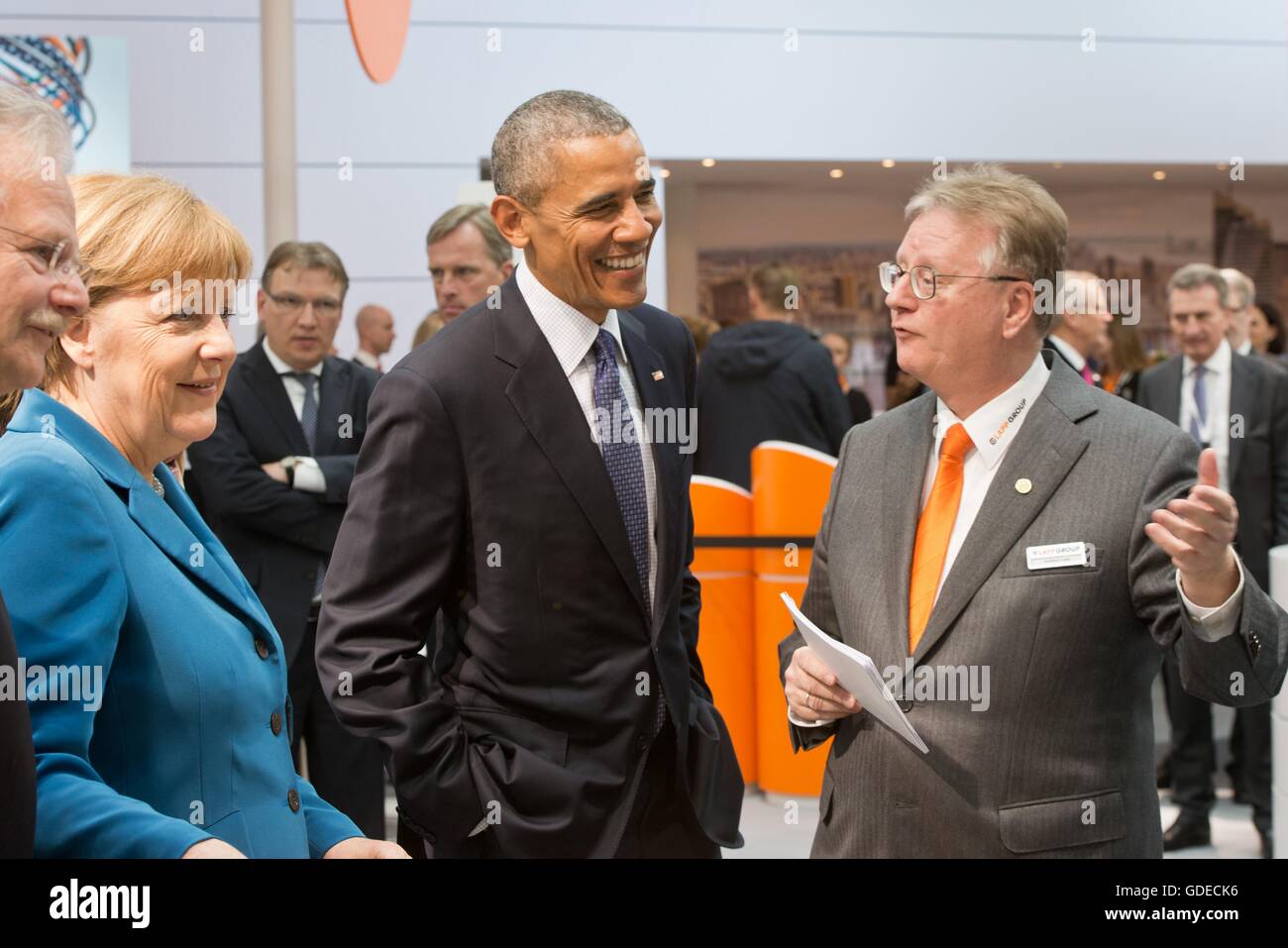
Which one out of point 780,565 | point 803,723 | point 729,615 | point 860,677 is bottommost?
point 729,615

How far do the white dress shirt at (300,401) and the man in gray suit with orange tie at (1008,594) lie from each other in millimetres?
2199

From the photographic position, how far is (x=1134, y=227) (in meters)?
12.9

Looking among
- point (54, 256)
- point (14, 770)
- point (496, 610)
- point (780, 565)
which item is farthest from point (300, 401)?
point (14, 770)

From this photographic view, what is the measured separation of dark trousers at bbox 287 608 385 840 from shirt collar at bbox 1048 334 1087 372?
9.17 ft

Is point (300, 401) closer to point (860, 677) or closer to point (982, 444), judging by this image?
point (982, 444)


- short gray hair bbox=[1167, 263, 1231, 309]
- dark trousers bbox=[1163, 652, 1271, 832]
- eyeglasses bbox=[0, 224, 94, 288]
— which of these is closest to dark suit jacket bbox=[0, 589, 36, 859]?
eyeglasses bbox=[0, 224, 94, 288]

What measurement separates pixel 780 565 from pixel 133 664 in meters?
4.04

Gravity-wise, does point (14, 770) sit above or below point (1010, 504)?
below

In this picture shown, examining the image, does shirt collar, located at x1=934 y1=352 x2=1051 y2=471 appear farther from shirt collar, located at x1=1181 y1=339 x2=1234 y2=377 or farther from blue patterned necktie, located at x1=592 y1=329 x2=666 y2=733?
shirt collar, located at x1=1181 y1=339 x2=1234 y2=377

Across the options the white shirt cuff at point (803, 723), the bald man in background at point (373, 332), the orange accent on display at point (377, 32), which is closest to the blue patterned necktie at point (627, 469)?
the white shirt cuff at point (803, 723)

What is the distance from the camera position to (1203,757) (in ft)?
16.2

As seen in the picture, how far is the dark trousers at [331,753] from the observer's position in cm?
393

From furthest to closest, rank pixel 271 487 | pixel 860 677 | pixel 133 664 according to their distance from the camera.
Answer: pixel 271 487 → pixel 860 677 → pixel 133 664
